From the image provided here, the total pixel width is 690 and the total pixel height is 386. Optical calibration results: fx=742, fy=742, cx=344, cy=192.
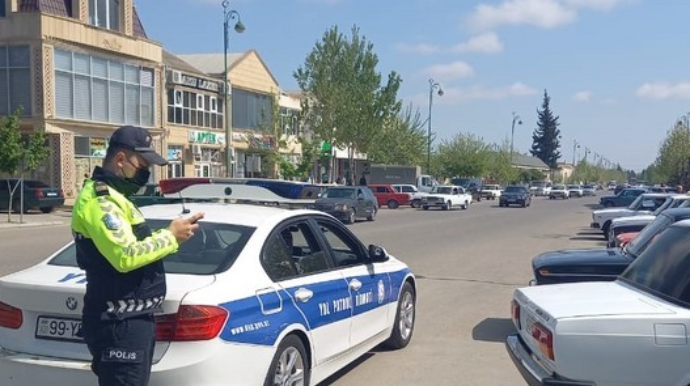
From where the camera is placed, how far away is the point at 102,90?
37438mm

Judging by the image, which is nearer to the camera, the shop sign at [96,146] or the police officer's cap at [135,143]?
the police officer's cap at [135,143]

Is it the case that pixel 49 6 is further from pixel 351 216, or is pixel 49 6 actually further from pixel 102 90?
pixel 351 216

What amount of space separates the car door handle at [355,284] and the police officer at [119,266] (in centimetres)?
261

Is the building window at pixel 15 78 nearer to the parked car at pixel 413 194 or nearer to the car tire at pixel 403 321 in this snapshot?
the parked car at pixel 413 194

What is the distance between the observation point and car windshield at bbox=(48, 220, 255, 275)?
4.80 m

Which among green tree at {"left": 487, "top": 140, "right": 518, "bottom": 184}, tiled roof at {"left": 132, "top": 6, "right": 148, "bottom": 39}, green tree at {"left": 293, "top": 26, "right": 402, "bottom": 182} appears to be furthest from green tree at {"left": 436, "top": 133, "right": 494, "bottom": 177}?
tiled roof at {"left": 132, "top": 6, "right": 148, "bottom": 39}

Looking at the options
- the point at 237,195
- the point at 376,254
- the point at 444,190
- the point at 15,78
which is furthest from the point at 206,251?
the point at 444,190

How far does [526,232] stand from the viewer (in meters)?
25.3

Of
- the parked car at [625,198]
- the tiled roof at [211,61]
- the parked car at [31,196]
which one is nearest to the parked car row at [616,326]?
the parked car at [625,198]

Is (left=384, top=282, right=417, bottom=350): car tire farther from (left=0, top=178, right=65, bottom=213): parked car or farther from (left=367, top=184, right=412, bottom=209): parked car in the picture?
(left=367, top=184, right=412, bottom=209): parked car

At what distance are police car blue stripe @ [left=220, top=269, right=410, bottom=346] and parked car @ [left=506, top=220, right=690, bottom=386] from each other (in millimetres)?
1442

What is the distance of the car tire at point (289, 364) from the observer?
4719 mm

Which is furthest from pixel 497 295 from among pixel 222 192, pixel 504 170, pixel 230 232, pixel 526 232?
pixel 504 170

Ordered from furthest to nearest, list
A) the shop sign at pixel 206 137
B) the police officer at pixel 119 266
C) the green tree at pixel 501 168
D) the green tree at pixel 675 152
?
the green tree at pixel 501 168 → the green tree at pixel 675 152 → the shop sign at pixel 206 137 → the police officer at pixel 119 266
